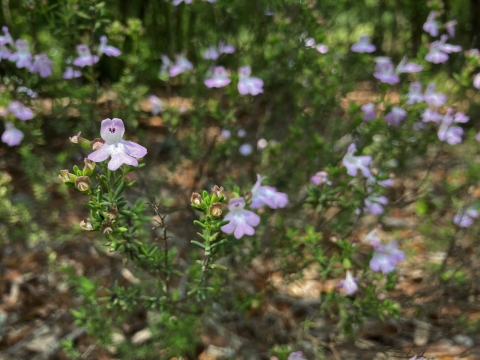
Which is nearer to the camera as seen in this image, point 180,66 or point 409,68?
point 409,68

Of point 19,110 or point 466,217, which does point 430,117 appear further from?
point 19,110

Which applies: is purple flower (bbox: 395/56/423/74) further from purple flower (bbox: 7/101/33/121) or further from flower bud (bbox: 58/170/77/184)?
purple flower (bbox: 7/101/33/121)

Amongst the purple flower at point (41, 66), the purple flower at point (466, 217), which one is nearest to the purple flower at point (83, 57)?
the purple flower at point (41, 66)

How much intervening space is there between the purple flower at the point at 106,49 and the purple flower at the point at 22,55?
0.38 meters

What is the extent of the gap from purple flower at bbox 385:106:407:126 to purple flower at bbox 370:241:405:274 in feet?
2.19

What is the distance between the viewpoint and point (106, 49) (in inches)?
86.2

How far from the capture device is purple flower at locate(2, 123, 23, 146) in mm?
2338

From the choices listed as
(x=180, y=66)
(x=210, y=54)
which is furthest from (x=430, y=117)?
(x=180, y=66)

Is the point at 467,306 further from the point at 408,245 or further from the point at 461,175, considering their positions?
the point at 461,175

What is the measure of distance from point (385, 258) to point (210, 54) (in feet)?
5.33

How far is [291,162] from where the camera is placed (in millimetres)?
2541

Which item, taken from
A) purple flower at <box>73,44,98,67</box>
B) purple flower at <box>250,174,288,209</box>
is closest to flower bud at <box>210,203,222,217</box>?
purple flower at <box>250,174,288,209</box>

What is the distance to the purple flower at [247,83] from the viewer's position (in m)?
2.25

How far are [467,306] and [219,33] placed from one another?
2.16 m
